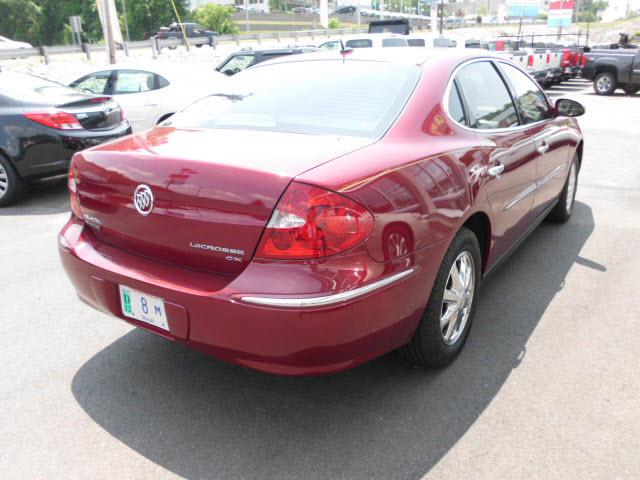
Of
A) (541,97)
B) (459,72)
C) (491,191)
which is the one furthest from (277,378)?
(541,97)

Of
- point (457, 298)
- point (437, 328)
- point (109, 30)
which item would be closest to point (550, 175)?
point (457, 298)

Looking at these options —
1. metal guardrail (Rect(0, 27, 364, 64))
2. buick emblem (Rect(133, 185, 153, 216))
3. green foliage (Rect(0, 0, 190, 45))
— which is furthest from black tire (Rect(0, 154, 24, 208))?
green foliage (Rect(0, 0, 190, 45))

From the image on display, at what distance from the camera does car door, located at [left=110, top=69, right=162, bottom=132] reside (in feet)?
30.2

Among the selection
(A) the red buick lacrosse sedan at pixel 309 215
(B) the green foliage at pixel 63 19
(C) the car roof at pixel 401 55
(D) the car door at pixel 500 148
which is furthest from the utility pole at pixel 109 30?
(B) the green foliage at pixel 63 19

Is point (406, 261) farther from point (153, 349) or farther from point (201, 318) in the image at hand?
point (153, 349)

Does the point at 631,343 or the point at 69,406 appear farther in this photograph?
the point at 631,343

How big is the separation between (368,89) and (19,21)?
80.4 metres

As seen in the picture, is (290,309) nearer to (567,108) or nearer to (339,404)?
(339,404)

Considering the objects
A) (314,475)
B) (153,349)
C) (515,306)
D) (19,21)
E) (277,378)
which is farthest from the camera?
(19,21)

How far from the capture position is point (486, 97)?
3.52 metres

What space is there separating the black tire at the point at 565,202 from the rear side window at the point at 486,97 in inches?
62.3

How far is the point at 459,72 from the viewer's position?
3285 mm

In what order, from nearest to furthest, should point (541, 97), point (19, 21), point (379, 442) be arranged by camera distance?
point (379, 442), point (541, 97), point (19, 21)

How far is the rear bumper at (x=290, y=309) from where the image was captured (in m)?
2.17
